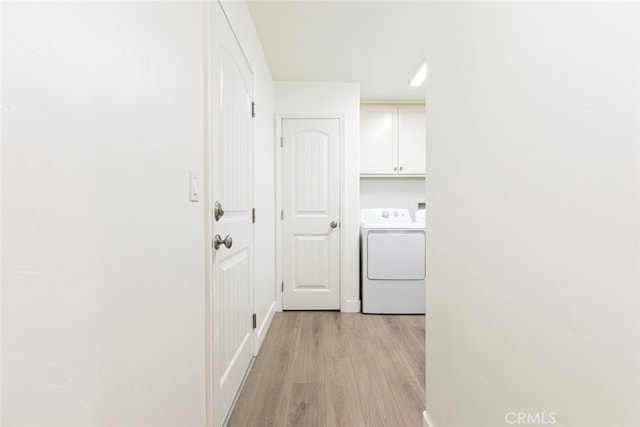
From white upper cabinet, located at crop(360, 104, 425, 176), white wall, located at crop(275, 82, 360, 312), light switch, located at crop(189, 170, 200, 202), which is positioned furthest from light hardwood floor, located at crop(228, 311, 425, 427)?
white upper cabinet, located at crop(360, 104, 425, 176)

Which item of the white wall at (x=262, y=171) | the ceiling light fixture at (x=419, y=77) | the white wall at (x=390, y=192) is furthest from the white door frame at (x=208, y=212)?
the white wall at (x=390, y=192)

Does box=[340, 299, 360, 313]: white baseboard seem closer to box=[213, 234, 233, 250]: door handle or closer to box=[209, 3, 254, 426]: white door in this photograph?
box=[209, 3, 254, 426]: white door

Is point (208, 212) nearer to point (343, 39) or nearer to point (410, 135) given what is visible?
point (343, 39)

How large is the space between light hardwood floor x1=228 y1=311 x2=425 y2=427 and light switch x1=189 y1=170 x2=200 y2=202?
1.09 m

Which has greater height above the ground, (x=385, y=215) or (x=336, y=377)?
(x=385, y=215)

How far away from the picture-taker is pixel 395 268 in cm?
285

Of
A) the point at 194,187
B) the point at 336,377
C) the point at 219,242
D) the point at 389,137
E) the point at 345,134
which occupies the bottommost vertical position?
the point at 336,377

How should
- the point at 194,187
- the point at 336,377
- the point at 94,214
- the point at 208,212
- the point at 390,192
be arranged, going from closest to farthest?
1. the point at 94,214
2. the point at 194,187
3. the point at 208,212
4. the point at 336,377
5. the point at 390,192

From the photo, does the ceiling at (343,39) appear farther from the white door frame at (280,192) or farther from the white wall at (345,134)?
the white door frame at (280,192)

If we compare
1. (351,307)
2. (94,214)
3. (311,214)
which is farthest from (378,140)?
(94,214)

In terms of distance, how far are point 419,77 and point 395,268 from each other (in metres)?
1.85

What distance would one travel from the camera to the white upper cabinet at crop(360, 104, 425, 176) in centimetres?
350

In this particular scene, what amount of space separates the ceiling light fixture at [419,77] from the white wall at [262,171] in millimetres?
1377

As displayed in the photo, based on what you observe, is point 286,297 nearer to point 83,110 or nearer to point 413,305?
point 413,305
